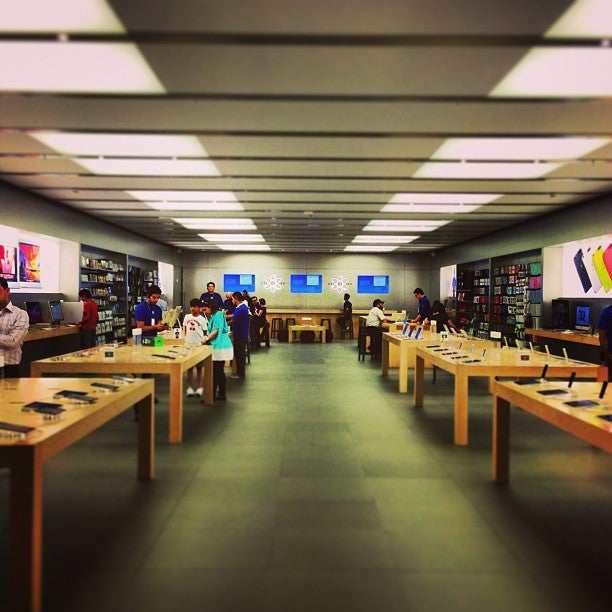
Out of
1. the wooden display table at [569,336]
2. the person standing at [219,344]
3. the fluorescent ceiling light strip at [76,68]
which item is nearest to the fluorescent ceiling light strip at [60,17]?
the fluorescent ceiling light strip at [76,68]

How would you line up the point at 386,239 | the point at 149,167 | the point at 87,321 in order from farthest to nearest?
the point at 386,239 → the point at 87,321 → the point at 149,167

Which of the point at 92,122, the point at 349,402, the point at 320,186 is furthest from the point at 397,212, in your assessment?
the point at 92,122

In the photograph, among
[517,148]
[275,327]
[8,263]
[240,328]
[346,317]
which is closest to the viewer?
[517,148]

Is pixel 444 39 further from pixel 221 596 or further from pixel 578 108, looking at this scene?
pixel 221 596

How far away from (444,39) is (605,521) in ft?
10.5

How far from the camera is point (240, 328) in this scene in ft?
30.5

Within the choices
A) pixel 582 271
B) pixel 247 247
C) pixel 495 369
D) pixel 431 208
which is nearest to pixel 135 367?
pixel 495 369

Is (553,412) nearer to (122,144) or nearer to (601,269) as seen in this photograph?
(122,144)

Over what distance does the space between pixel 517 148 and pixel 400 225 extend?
6538mm

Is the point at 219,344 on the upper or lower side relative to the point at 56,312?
lower

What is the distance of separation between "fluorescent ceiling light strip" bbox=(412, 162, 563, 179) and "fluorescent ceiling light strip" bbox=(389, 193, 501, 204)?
129 centimetres

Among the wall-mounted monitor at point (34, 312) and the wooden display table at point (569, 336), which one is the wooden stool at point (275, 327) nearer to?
the wooden display table at point (569, 336)

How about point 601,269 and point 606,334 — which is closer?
point 606,334

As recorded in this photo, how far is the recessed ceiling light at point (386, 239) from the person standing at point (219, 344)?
826cm
